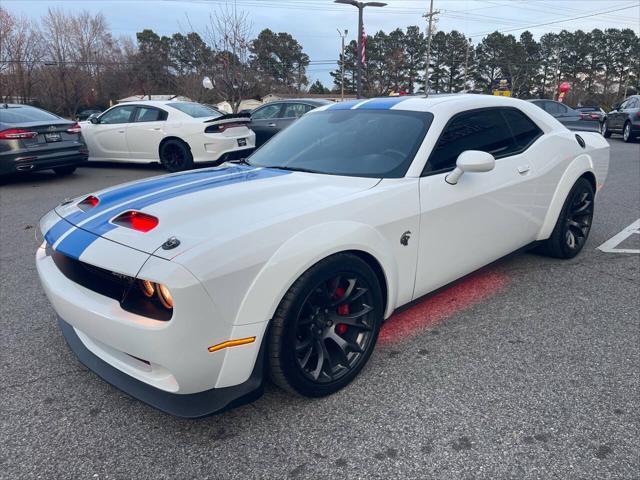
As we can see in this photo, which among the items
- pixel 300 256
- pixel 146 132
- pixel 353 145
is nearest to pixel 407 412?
pixel 300 256

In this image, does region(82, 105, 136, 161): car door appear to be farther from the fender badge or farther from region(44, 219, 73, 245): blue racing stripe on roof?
the fender badge

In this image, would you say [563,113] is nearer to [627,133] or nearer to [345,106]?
[627,133]

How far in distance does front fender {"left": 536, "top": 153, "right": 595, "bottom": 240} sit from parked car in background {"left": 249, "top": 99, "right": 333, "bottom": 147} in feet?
21.8

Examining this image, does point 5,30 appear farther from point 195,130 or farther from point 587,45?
point 587,45

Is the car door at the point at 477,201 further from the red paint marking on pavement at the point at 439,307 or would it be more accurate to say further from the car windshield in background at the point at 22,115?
the car windshield in background at the point at 22,115

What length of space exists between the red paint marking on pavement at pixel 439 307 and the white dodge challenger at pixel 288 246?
1.10ft

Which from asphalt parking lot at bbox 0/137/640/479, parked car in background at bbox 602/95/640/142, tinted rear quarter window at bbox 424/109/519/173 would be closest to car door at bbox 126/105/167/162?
asphalt parking lot at bbox 0/137/640/479

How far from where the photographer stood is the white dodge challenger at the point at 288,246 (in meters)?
1.88

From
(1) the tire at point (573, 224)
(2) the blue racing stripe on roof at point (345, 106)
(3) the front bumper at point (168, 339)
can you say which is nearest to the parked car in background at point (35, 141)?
(2) the blue racing stripe on roof at point (345, 106)

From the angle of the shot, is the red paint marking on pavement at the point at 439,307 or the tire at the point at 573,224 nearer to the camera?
the red paint marking on pavement at the point at 439,307

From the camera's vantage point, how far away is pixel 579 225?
4223mm

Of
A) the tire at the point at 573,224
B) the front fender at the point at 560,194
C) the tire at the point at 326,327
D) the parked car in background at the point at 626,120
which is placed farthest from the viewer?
the parked car in background at the point at 626,120

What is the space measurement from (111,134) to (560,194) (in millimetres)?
8522

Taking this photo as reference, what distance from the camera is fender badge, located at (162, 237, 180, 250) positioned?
189cm
